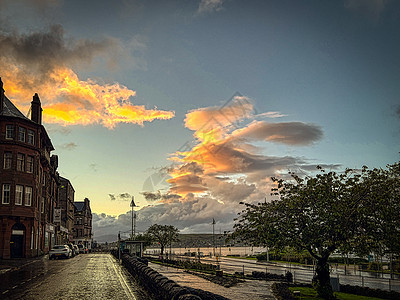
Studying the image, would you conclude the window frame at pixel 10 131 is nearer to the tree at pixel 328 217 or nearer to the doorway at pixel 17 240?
the doorway at pixel 17 240

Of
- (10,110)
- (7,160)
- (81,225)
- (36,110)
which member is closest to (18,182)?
(7,160)

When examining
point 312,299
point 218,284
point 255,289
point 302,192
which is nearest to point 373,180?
point 302,192

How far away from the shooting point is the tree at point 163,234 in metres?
89.5

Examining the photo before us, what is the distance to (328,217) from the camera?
22.9 m

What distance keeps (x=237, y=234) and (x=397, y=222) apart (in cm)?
923

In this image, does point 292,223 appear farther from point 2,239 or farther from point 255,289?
point 2,239

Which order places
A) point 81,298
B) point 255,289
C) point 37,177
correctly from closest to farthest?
point 81,298 < point 255,289 < point 37,177

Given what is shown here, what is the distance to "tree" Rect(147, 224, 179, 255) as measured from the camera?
8950cm

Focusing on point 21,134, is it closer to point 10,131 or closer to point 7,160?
point 10,131

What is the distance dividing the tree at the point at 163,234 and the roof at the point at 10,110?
136ft

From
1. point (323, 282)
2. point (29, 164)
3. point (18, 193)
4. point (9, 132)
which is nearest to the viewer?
point (323, 282)

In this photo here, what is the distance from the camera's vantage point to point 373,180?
2327 cm

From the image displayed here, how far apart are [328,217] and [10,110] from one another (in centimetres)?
4830

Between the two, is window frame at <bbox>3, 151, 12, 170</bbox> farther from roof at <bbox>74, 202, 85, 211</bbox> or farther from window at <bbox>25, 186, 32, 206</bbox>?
roof at <bbox>74, 202, 85, 211</bbox>
